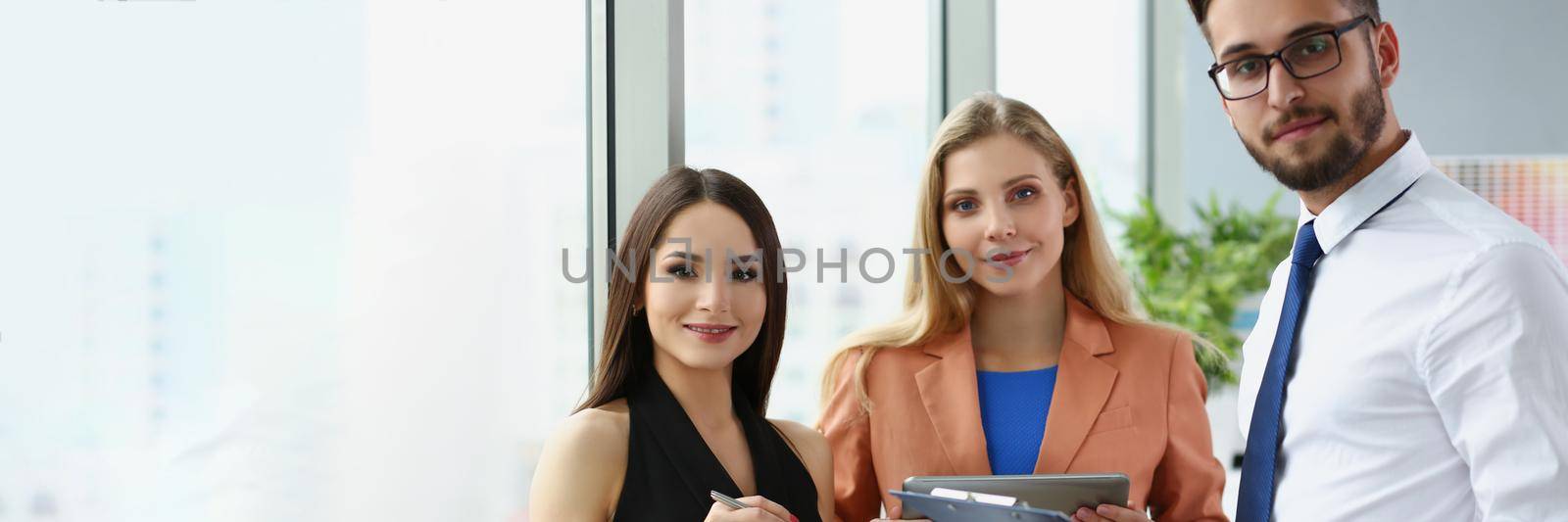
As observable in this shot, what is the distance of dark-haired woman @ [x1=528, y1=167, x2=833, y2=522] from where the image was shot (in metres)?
1.62

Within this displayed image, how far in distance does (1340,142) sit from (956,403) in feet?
2.58

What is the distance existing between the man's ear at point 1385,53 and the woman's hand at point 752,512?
1.01m

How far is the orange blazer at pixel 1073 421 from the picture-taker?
1.98 metres

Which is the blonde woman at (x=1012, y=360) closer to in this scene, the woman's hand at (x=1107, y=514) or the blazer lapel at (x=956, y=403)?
the blazer lapel at (x=956, y=403)

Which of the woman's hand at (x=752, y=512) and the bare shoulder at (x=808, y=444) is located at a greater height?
the bare shoulder at (x=808, y=444)

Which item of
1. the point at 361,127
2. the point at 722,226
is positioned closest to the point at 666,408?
the point at 722,226

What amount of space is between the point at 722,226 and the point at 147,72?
768 millimetres

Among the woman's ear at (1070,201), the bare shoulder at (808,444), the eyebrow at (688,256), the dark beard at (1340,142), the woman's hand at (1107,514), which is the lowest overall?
the woman's hand at (1107,514)

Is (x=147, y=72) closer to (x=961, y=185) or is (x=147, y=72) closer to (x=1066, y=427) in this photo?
(x=961, y=185)

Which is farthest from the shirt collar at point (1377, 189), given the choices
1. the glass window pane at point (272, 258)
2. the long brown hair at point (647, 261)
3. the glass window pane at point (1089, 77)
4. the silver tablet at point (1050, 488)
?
the glass window pane at point (1089, 77)

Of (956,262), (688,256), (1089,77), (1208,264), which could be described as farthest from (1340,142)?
(1089,77)

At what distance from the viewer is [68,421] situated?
4.26ft

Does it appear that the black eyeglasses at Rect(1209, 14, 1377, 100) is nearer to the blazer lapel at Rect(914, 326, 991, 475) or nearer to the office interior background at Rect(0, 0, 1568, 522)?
the blazer lapel at Rect(914, 326, 991, 475)

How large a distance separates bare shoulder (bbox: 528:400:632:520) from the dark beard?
0.99m
